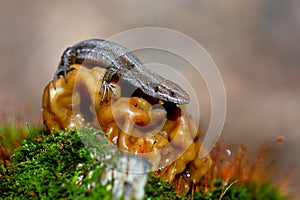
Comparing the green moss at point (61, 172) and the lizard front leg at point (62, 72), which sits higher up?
Answer: the lizard front leg at point (62, 72)

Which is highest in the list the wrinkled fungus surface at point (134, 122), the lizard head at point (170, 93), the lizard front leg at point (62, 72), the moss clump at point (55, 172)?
the lizard head at point (170, 93)

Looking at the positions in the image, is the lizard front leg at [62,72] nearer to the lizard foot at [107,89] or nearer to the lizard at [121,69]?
the lizard at [121,69]

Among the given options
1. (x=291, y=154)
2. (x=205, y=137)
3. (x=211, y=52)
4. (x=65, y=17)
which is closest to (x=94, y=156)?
(x=205, y=137)

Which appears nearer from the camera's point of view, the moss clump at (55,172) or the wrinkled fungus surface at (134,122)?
the moss clump at (55,172)

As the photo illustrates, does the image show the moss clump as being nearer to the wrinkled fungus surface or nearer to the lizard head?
the wrinkled fungus surface

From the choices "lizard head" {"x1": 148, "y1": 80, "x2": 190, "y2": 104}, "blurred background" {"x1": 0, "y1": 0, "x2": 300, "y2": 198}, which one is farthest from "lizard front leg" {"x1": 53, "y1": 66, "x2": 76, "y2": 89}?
"blurred background" {"x1": 0, "y1": 0, "x2": 300, "y2": 198}

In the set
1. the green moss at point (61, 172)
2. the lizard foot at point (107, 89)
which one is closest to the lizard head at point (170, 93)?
the lizard foot at point (107, 89)

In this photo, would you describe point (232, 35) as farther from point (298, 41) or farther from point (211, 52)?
point (298, 41)
